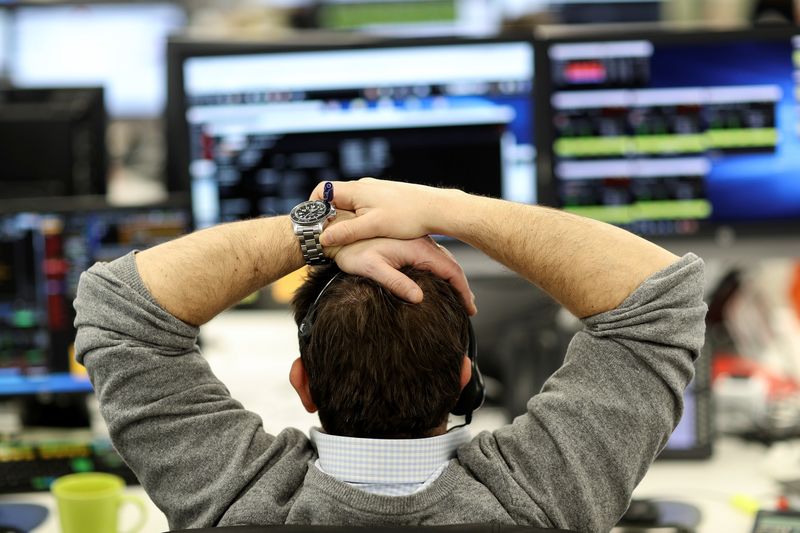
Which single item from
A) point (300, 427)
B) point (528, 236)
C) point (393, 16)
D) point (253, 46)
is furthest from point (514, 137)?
point (393, 16)

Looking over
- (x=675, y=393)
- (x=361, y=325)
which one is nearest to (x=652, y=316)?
(x=675, y=393)

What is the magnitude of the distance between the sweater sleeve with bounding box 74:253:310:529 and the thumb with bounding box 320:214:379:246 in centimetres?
18

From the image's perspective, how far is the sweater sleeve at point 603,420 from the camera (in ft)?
2.95

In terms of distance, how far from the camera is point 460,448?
0.94 m

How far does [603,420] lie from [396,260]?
0.26 m

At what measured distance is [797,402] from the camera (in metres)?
1.84

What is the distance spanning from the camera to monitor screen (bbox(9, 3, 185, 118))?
150 inches

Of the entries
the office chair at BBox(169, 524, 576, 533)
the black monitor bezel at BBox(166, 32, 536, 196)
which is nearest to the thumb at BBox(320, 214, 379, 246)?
the office chair at BBox(169, 524, 576, 533)

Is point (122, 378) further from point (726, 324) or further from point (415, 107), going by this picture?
point (726, 324)

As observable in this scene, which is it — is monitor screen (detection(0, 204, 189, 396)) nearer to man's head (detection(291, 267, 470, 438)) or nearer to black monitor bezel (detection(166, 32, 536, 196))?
black monitor bezel (detection(166, 32, 536, 196))

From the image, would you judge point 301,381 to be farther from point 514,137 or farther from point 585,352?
point 514,137

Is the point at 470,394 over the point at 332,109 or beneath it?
beneath

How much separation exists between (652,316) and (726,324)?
1.21 metres

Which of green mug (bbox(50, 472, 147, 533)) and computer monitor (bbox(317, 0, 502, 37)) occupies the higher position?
computer monitor (bbox(317, 0, 502, 37))
